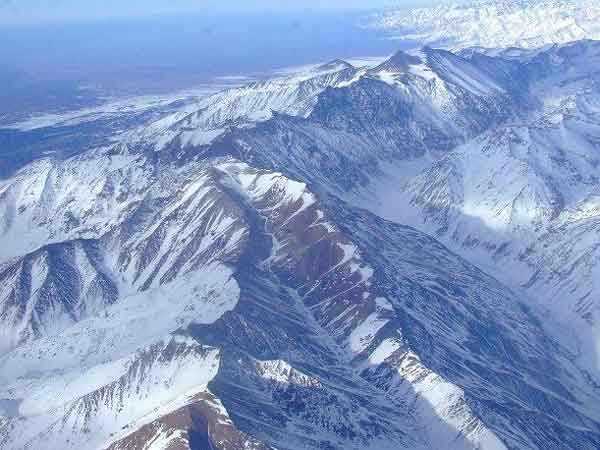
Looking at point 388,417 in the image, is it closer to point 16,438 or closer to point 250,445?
point 250,445

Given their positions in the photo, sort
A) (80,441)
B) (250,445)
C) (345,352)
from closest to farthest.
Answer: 1. (250,445)
2. (80,441)
3. (345,352)

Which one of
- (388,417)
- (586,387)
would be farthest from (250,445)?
(586,387)

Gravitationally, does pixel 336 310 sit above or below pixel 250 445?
above

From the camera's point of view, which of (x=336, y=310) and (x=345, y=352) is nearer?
(x=345, y=352)

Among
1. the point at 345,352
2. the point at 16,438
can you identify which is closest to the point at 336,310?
the point at 345,352

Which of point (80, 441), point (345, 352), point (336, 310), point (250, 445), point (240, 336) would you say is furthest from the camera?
point (336, 310)

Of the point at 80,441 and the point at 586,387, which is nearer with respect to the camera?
the point at 80,441

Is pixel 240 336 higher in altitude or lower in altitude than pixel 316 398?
higher

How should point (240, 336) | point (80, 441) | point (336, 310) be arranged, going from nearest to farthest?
point (80, 441) → point (240, 336) → point (336, 310)

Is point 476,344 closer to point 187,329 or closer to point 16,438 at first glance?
point 187,329
